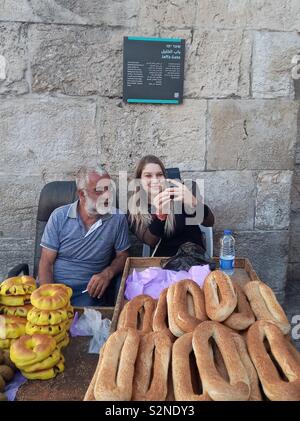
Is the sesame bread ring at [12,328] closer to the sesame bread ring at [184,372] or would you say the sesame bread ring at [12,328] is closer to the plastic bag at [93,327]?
the plastic bag at [93,327]

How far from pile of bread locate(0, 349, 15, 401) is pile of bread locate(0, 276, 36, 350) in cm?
10

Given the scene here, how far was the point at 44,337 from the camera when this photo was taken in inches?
67.4

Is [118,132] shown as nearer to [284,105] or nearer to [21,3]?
[21,3]

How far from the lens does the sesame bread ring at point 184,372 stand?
1274mm

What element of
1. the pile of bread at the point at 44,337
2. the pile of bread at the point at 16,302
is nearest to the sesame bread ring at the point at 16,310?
the pile of bread at the point at 16,302

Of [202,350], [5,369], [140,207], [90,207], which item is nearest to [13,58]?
[90,207]

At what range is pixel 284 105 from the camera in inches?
150

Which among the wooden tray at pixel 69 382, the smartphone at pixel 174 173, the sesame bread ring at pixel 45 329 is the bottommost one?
the wooden tray at pixel 69 382

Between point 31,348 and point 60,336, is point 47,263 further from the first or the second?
point 31,348

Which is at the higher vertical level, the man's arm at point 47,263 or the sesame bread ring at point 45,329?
the sesame bread ring at point 45,329

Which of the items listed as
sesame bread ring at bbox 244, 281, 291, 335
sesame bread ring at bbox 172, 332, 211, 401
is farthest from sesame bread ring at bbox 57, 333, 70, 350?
sesame bread ring at bbox 244, 281, 291, 335

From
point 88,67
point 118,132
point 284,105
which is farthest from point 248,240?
point 88,67

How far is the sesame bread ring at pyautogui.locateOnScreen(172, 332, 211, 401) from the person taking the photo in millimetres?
1274

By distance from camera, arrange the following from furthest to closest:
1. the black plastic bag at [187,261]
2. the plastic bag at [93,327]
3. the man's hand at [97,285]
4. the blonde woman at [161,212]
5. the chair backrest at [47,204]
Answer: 1. the chair backrest at [47,204]
2. the blonde woman at [161,212]
3. the man's hand at [97,285]
4. the black plastic bag at [187,261]
5. the plastic bag at [93,327]
